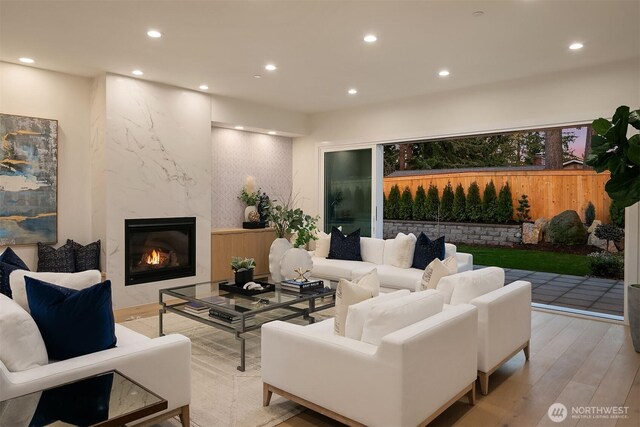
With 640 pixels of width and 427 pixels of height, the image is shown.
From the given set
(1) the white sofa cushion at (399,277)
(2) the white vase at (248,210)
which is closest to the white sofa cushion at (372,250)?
(1) the white sofa cushion at (399,277)

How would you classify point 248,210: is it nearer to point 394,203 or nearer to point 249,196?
point 249,196

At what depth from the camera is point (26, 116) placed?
5.05 metres

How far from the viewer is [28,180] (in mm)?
5031

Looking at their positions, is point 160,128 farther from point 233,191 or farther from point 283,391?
point 283,391

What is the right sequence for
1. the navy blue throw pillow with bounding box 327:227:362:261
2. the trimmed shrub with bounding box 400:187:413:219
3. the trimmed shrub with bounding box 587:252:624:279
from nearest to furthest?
the navy blue throw pillow with bounding box 327:227:362:261 → the trimmed shrub with bounding box 587:252:624:279 → the trimmed shrub with bounding box 400:187:413:219

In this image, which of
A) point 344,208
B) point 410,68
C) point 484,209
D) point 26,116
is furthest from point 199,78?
point 484,209

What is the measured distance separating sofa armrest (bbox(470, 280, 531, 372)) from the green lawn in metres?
5.56

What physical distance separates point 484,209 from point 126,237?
8062mm

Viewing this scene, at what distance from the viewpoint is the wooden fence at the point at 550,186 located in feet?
29.0

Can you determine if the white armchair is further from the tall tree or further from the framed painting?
the tall tree

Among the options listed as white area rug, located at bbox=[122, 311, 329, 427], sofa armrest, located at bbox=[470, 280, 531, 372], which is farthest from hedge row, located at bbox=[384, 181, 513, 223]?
white area rug, located at bbox=[122, 311, 329, 427]

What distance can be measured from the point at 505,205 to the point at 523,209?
389 millimetres

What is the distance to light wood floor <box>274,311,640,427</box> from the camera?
107 inches

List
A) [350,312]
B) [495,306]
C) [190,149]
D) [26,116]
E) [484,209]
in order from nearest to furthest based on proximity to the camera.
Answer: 1. [350,312]
2. [495,306]
3. [26,116]
4. [190,149]
5. [484,209]
